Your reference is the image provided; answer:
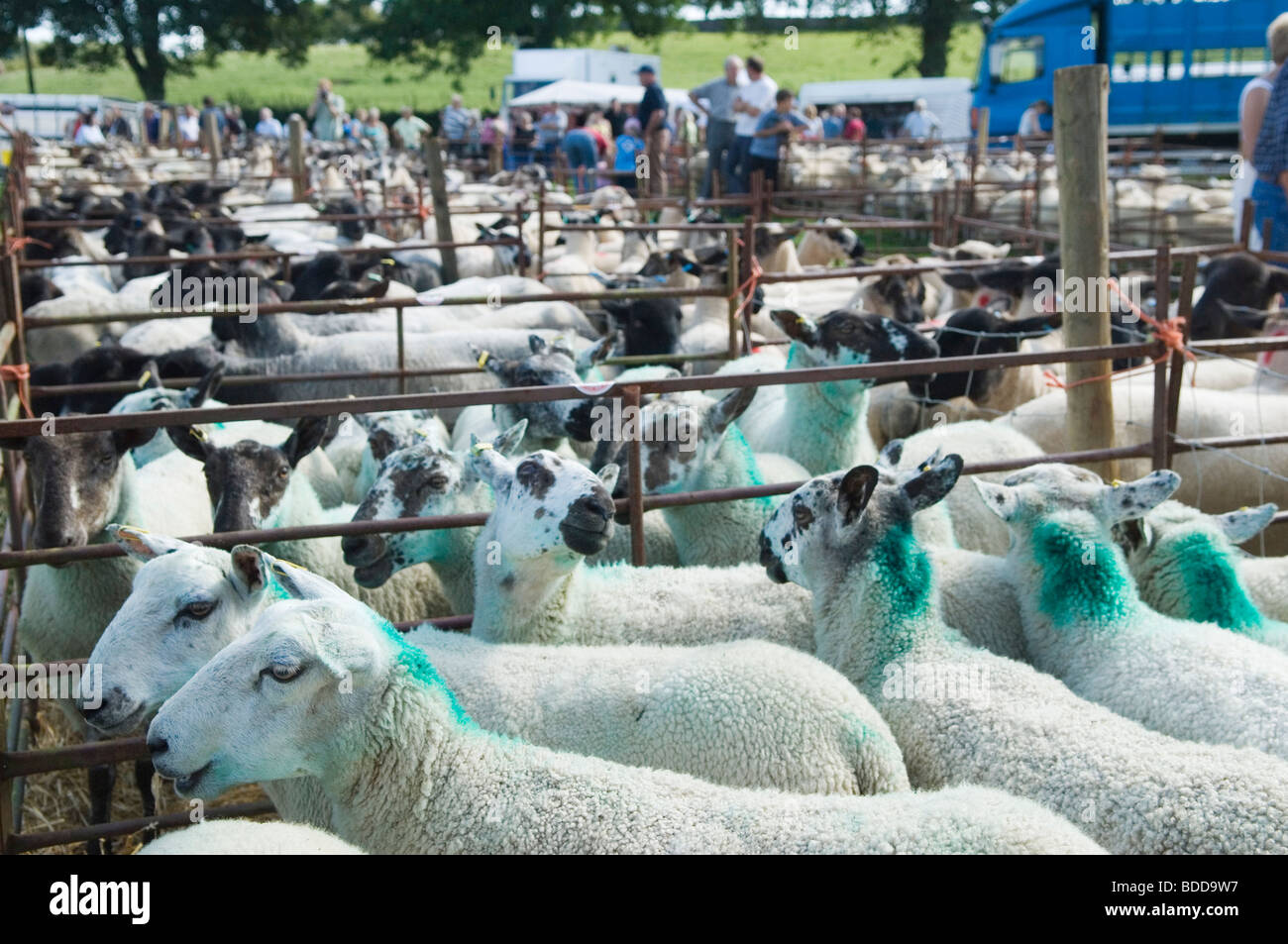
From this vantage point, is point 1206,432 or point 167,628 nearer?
point 167,628

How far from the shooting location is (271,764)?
2418 mm

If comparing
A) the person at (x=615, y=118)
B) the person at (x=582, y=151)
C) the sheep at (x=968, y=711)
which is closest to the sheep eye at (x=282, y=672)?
the sheep at (x=968, y=711)

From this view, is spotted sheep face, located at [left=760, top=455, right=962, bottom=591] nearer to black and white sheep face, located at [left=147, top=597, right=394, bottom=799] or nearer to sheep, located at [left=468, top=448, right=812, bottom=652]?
sheep, located at [left=468, top=448, right=812, bottom=652]

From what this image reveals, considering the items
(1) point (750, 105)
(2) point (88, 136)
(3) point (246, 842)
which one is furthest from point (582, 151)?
(3) point (246, 842)

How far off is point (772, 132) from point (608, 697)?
1069 centimetres

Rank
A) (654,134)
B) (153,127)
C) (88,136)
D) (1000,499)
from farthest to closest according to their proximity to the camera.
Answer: (153,127)
(88,136)
(654,134)
(1000,499)

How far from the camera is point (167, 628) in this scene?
2842 mm

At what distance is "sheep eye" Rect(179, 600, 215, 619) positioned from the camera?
2.85m

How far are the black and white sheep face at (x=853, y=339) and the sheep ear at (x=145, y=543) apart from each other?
9.47ft

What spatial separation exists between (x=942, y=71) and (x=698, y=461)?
45.6m

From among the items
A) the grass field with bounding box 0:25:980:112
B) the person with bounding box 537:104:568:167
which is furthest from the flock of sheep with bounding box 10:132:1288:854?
the grass field with bounding box 0:25:980:112

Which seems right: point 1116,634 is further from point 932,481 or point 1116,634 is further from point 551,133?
point 551,133
